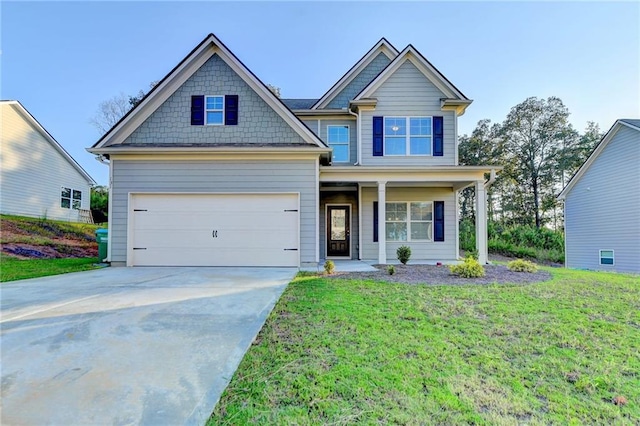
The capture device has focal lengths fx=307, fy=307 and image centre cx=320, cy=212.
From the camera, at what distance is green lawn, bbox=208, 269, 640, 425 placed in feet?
6.89

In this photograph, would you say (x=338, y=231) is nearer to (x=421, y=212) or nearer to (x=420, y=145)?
(x=421, y=212)

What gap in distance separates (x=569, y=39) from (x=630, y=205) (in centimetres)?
695

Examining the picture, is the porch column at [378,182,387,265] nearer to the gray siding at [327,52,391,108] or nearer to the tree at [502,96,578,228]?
the gray siding at [327,52,391,108]

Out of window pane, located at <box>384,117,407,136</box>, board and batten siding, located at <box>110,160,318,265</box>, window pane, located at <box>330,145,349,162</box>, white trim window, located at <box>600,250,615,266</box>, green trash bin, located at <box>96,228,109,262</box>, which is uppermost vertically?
window pane, located at <box>384,117,407,136</box>

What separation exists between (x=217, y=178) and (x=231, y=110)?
7.32 feet

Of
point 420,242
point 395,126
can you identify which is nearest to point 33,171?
point 395,126

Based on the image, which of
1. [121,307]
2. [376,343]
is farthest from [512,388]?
[121,307]

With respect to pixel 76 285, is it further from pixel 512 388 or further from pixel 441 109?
pixel 441 109

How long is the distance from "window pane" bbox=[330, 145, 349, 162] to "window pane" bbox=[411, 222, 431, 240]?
3657 mm

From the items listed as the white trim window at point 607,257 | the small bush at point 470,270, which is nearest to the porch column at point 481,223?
the small bush at point 470,270

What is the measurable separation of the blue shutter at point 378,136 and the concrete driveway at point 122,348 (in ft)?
23.1

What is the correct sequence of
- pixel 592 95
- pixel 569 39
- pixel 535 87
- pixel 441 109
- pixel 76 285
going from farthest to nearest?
pixel 535 87
pixel 592 95
pixel 569 39
pixel 441 109
pixel 76 285

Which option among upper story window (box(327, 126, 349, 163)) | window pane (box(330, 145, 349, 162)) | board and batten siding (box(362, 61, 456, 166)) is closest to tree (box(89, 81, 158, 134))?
upper story window (box(327, 126, 349, 163))

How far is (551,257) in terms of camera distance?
57.3 ft
